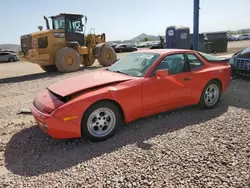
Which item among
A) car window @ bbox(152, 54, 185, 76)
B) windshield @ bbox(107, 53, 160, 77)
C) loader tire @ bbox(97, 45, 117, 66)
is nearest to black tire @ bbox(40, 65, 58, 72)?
loader tire @ bbox(97, 45, 117, 66)

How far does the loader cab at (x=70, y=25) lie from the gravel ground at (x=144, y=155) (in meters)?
9.21

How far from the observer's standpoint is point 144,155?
10.7ft

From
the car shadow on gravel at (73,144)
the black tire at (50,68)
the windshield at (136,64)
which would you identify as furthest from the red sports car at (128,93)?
the black tire at (50,68)

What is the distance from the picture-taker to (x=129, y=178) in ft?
9.16

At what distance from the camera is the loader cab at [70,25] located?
12.9 m

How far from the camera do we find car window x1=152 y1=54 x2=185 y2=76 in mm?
4411

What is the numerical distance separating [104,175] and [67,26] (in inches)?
456

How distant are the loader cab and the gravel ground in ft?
30.2

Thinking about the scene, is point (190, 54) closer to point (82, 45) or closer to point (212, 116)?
point (212, 116)

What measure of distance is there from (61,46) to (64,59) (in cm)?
97

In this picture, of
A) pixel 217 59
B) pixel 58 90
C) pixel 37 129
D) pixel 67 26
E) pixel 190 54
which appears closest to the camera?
pixel 58 90

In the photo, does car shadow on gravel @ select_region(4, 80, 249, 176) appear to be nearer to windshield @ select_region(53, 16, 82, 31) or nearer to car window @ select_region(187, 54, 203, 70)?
car window @ select_region(187, 54, 203, 70)

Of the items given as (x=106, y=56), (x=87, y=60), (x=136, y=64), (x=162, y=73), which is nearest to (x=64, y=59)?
(x=87, y=60)

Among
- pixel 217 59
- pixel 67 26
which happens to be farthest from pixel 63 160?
pixel 67 26
